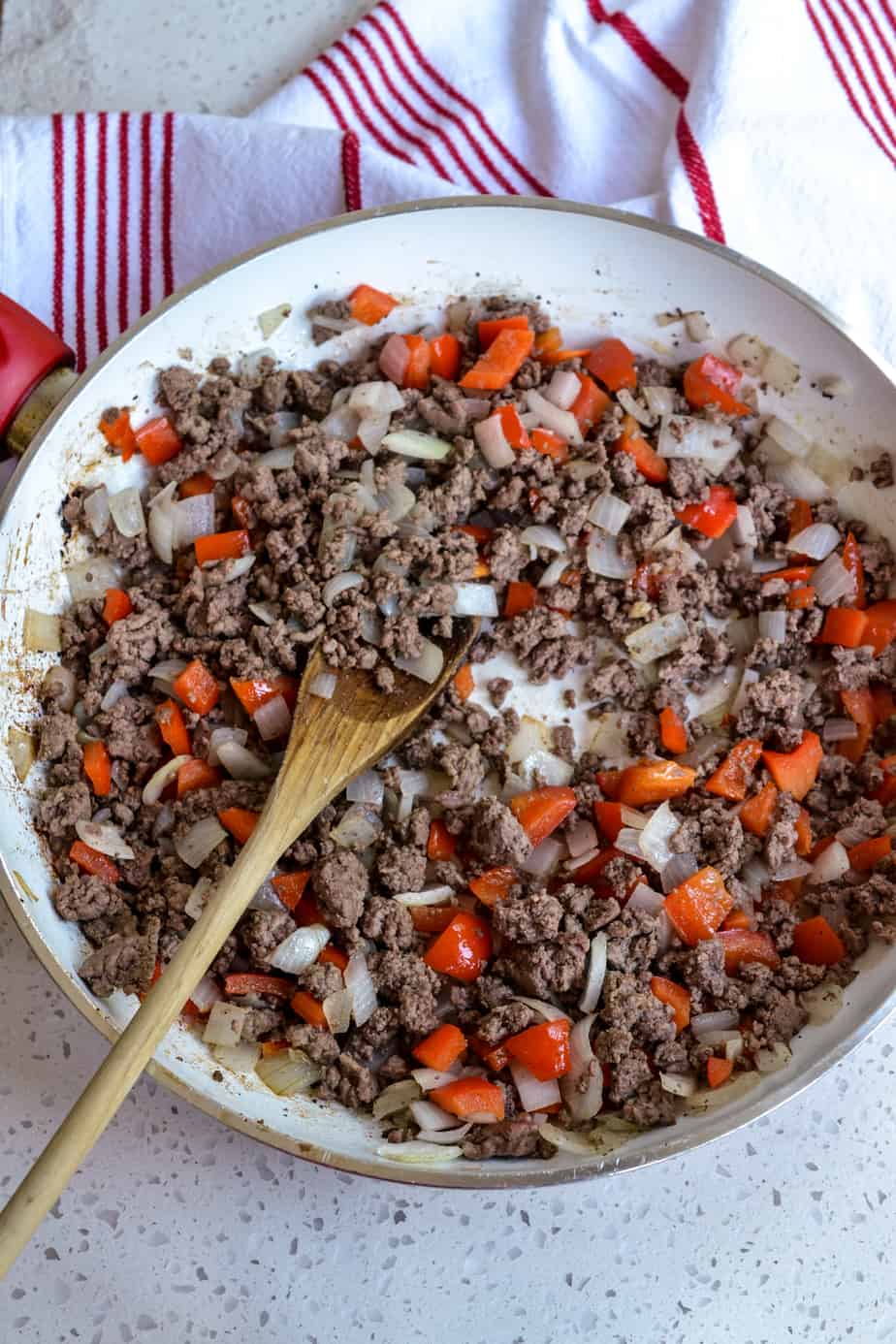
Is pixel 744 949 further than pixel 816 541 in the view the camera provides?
No

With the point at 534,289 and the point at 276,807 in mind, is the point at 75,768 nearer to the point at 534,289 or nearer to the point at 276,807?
the point at 276,807

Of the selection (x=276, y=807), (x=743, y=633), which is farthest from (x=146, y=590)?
(x=743, y=633)

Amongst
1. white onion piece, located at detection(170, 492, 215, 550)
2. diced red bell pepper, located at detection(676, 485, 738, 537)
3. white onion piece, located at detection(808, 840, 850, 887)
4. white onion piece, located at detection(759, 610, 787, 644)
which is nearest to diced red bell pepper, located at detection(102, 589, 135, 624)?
white onion piece, located at detection(170, 492, 215, 550)

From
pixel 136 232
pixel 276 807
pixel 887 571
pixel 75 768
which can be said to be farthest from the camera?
pixel 136 232

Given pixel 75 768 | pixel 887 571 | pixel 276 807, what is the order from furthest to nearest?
1. pixel 887 571
2. pixel 75 768
3. pixel 276 807

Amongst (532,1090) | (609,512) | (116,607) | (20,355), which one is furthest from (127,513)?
(532,1090)

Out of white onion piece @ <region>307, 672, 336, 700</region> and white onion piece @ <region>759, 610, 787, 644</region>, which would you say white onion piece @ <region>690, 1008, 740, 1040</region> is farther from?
white onion piece @ <region>307, 672, 336, 700</region>

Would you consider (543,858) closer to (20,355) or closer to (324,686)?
(324,686)
